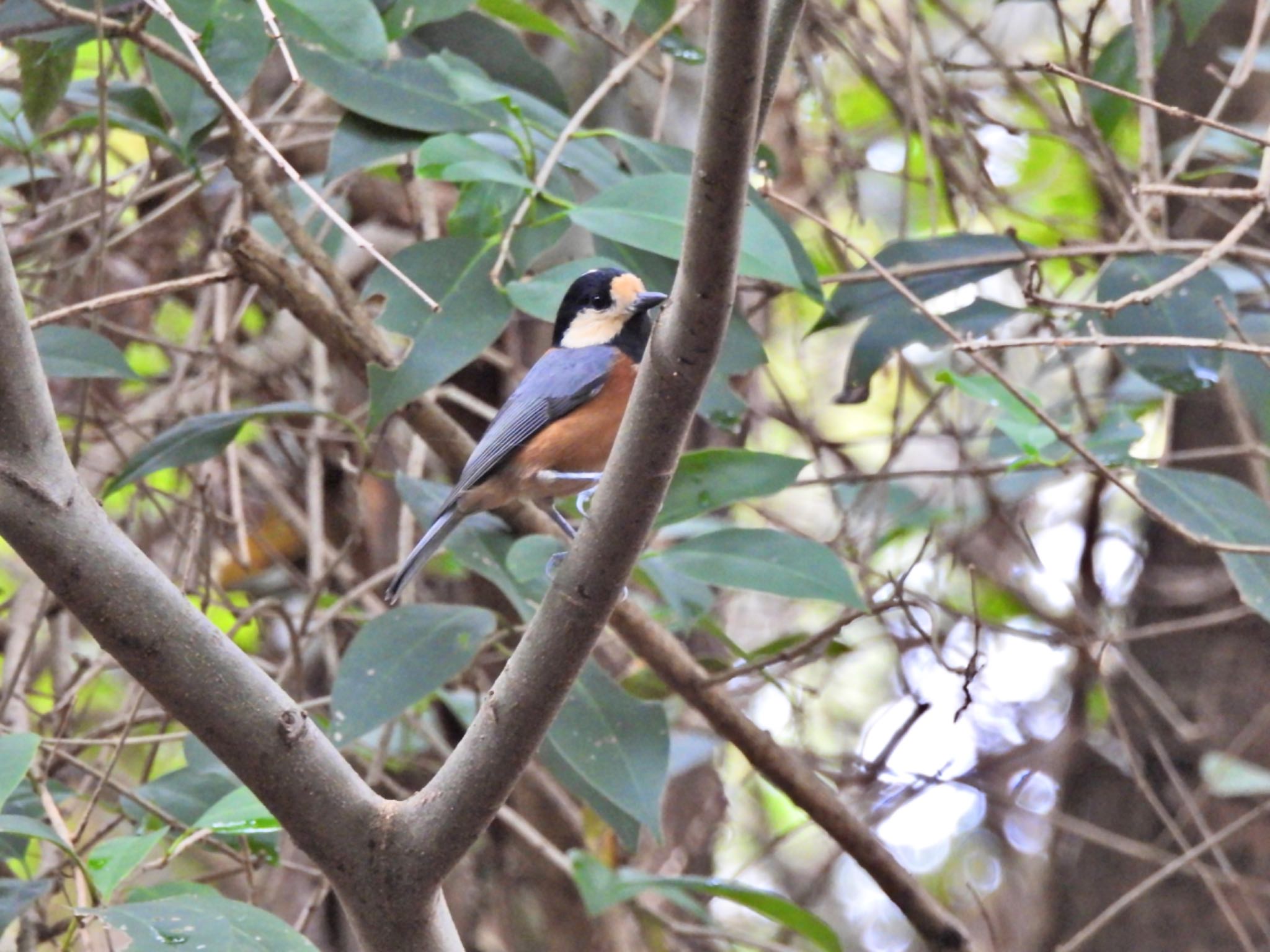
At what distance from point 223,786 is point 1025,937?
316cm

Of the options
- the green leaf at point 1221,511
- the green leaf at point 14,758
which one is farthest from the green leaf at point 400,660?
the green leaf at point 1221,511

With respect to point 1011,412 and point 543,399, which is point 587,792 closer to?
point 543,399

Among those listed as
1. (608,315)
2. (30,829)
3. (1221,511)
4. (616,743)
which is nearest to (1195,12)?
(1221,511)

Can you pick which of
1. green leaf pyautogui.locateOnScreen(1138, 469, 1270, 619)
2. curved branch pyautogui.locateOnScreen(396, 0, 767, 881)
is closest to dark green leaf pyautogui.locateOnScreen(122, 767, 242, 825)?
curved branch pyautogui.locateOnScreen(396, 0, 767, 881)

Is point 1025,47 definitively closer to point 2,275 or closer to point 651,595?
point 651,595

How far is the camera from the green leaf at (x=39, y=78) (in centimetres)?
329

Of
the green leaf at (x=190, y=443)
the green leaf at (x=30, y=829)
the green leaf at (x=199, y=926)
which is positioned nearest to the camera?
the green leaf at (x=199, y=926)

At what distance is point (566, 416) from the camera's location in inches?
141

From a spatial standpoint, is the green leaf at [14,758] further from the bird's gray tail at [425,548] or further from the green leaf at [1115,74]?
the green leaf at [1115,74]

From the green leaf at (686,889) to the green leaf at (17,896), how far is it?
114cm

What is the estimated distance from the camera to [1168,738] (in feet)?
14.6

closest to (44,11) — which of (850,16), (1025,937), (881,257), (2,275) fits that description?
(2,275)

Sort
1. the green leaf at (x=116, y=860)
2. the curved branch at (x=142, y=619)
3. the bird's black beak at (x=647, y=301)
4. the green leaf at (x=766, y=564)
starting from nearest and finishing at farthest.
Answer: the curved branch at (x=142, y=619), the green leaf at (x=116, y=860), the green leaf at (x=766, y=564), the bird's black beak at (x=647, y=301)

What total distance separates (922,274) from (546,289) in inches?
42.8
